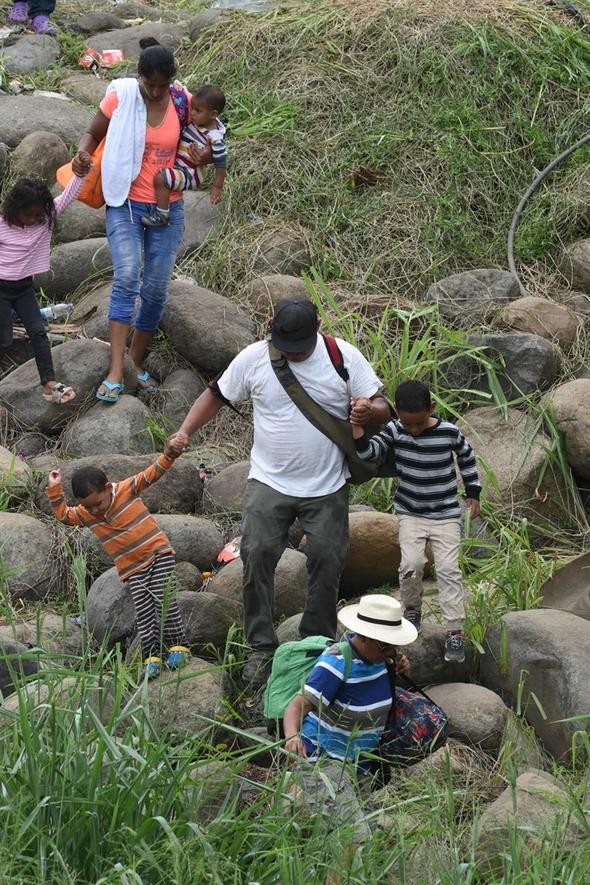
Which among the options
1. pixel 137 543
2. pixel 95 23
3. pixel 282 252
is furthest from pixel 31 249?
pixel 95 23

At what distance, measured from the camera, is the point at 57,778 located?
3988 millimetres

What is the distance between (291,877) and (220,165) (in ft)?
17.0

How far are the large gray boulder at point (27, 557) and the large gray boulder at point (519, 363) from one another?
296cm

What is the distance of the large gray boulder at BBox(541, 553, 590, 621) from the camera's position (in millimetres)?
6746

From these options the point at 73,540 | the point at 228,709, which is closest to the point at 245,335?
the point at 73,540

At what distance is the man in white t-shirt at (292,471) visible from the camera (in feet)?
18.7

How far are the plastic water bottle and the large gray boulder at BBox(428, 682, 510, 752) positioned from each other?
4214 mm

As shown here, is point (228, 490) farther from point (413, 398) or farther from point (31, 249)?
point (413, 398)

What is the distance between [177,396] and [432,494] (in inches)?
110

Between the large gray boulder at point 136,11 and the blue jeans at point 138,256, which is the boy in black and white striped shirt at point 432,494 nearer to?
the blue jeans at point 138,256

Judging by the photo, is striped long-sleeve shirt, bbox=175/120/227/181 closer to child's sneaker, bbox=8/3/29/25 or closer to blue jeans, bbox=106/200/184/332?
blue jeans, bbox=106/200/184/332

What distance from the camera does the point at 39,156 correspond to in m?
9.79

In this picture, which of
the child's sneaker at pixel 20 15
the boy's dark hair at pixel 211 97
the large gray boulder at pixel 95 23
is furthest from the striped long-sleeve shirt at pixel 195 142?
the large gray boulder at pixel 95 23

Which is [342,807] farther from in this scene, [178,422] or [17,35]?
[17,35]
